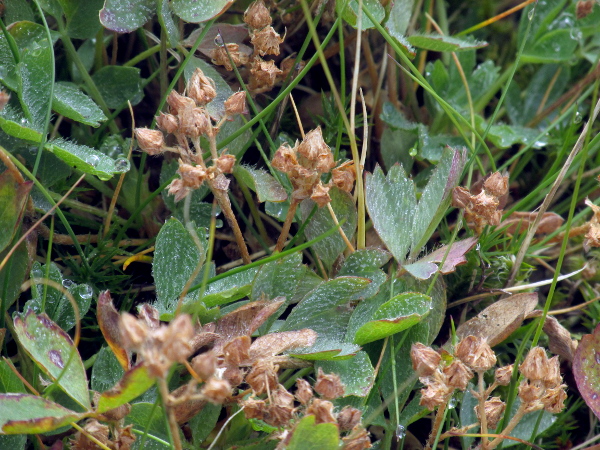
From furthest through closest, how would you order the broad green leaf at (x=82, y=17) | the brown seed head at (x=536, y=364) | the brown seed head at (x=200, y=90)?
1. the broad green leaf at (x=82, y=17)
2. the brown seed head at (x=200, y=90)
3. the brown seed head at (x=536, y=364)

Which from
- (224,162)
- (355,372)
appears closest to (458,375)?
(355,372)

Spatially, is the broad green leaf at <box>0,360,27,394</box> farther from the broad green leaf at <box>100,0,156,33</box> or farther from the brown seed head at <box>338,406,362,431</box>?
the broad green leaf at <box>100,0,156,33</box>

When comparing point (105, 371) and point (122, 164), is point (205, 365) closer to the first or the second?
point (105, 371)

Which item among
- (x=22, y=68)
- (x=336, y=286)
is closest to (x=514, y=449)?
(x=336, y=286)

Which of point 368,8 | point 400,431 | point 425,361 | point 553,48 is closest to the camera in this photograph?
point 425,361

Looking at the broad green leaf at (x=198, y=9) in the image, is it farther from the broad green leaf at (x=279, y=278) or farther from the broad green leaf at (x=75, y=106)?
the broad green leaf at (x=279, y=278)

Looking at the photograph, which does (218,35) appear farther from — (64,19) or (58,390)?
(58,390)

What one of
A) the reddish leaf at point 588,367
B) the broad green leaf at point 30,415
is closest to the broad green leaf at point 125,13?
the broad green leaf at point 30,415
